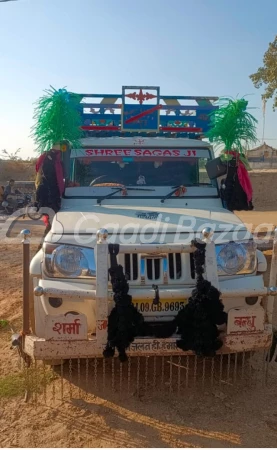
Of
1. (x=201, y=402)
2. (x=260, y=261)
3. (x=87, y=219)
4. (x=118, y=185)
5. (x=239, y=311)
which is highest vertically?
(x=118, y=185)

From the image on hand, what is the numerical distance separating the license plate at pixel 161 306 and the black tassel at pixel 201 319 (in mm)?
174

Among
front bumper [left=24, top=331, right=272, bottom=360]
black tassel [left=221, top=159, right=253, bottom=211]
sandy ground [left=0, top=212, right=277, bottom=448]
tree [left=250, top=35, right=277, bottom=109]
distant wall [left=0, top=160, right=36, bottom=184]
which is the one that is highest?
tree [left=250, top=35, right=277, bottom=109]

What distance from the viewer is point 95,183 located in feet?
16.4

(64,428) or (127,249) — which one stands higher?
(127,249)

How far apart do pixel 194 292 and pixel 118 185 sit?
2007 mm

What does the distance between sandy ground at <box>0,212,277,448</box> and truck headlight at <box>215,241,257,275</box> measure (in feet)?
3.33

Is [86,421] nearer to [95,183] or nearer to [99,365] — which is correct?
[99,365]

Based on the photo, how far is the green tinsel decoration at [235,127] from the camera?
5.30 meters

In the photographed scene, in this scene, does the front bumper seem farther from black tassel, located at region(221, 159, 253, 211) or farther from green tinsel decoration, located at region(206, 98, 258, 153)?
green tinsel decoration, located at region(206, 98, 258, 153)

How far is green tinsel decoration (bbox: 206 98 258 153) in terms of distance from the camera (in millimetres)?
5301

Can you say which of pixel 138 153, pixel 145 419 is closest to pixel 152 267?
pixel 145 419

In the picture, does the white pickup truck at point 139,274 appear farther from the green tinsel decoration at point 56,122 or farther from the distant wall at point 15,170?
the distant wall at point 15,170

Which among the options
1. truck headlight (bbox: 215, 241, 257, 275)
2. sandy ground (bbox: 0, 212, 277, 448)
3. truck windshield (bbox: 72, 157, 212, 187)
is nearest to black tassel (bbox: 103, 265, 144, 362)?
sandy ground (bbox: 0, 212, 277, 448)

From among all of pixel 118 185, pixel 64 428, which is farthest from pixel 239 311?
pixel 118 185
